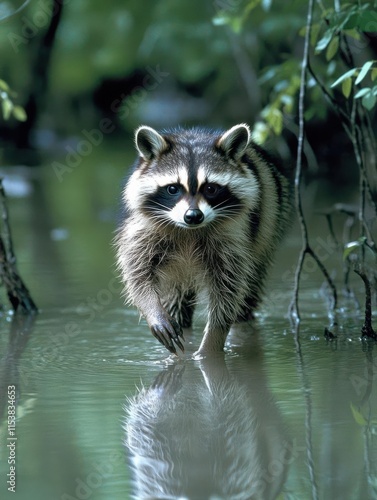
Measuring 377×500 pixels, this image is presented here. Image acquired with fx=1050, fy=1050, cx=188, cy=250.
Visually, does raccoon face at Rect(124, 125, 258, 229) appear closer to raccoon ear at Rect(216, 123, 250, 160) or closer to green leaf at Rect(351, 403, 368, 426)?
raccoon ear at Rect(216, 123, 250, 160)

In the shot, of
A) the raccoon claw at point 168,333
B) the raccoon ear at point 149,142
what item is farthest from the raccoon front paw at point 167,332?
the raccoon ear at point 149,142

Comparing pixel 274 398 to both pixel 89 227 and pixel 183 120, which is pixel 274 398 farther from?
pixel 183 120

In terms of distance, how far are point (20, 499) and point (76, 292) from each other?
3589 mm

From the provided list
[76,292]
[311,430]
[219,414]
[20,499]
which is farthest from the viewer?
[76,292]

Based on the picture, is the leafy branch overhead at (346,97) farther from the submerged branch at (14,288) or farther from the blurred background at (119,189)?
the submerged branch at (14,288)

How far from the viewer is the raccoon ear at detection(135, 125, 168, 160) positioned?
5.04 m

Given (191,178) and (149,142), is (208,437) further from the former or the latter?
(149,142)

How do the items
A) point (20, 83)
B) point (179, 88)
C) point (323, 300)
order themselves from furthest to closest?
point (179, 88) → point (20, 83) → point (323, 300)

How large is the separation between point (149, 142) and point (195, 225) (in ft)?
1.86


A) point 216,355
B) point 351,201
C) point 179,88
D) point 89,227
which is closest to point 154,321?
point 216,355

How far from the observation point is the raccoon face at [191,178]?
488 cm

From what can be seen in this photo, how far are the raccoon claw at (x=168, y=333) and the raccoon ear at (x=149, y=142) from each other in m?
0.82

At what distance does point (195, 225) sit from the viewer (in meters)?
4.79

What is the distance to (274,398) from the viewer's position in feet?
13.6
